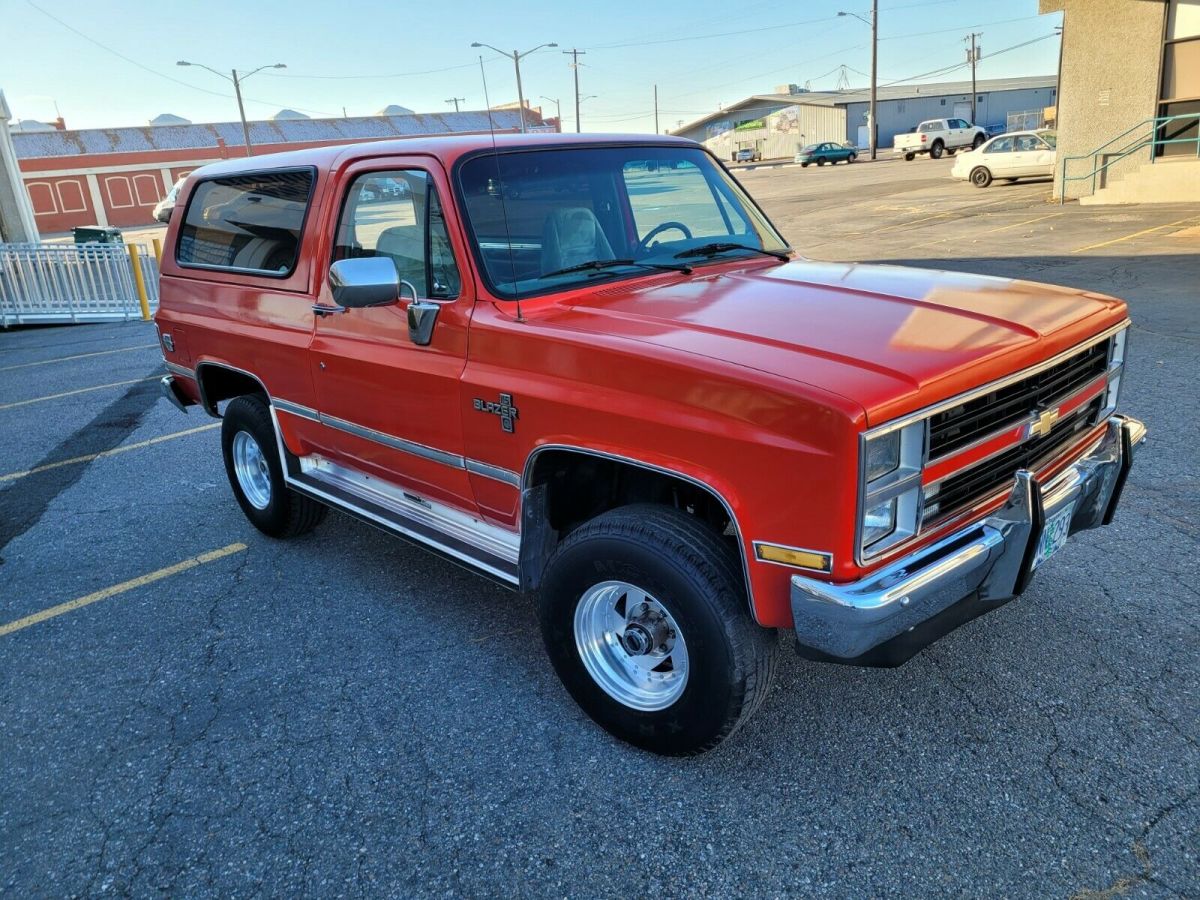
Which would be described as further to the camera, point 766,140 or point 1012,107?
point 766,140

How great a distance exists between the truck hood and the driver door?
55cm

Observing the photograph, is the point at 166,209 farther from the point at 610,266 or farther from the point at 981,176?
the point at 981,176

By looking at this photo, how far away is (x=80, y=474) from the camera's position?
21.5ft

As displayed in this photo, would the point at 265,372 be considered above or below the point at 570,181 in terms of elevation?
below

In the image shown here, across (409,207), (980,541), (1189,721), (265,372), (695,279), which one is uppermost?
(409,207)

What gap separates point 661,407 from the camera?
8.69 feet

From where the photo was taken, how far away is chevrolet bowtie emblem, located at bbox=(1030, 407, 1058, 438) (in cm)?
289

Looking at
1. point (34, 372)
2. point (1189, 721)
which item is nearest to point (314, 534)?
point (1189, 721)

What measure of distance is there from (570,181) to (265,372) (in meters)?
1.90

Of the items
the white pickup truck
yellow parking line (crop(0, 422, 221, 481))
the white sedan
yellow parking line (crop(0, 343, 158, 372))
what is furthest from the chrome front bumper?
the white pickup truck

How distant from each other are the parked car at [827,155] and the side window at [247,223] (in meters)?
49.5

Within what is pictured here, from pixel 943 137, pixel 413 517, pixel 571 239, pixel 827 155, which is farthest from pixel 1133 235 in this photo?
pixel 827 155

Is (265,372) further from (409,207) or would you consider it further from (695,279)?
(695,279)

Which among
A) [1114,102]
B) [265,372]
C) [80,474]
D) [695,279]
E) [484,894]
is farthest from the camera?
[1114,102]
